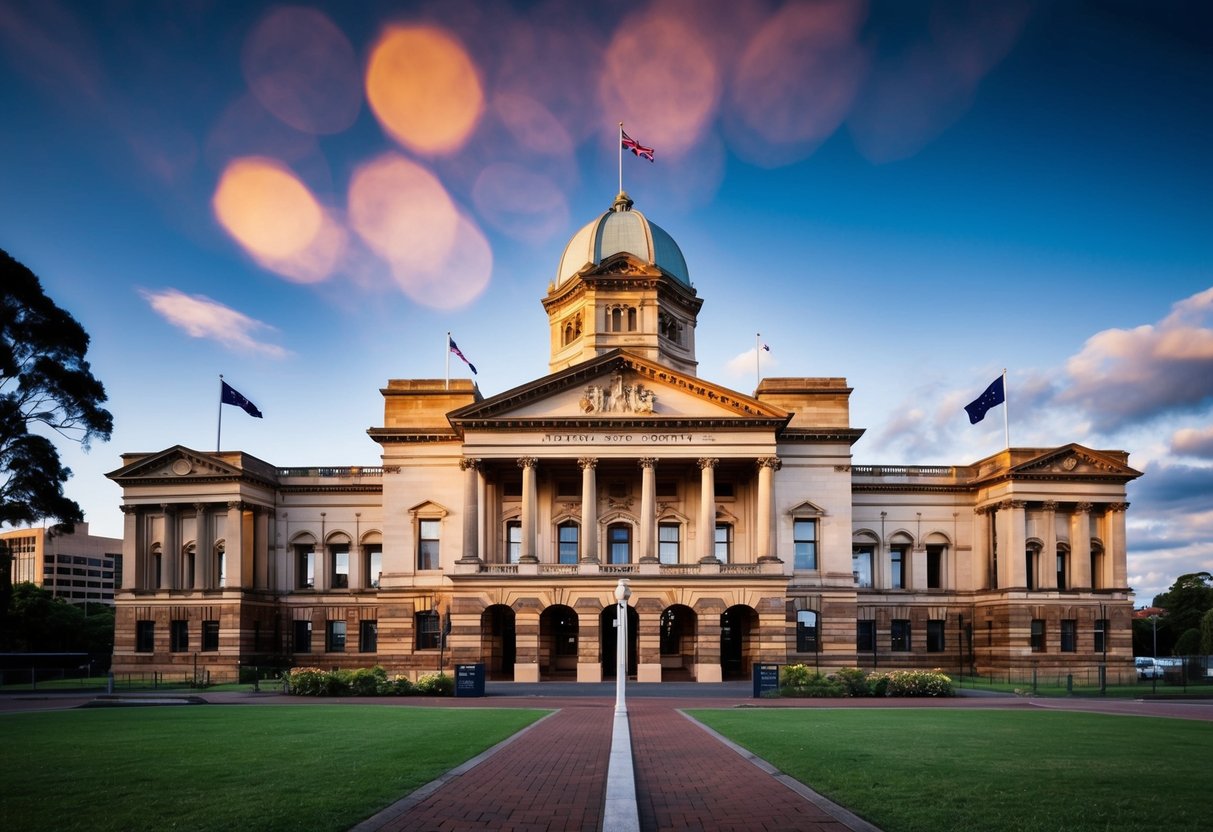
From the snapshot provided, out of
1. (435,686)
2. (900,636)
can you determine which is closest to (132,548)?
(435,686)

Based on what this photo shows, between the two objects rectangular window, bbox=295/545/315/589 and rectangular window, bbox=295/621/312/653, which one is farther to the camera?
rectangular window, bbox=295/545/315/589

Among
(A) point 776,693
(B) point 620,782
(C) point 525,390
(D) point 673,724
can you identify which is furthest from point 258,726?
(C) point 525,390

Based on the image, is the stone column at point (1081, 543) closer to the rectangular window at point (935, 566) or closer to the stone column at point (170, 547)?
the rectangular window at point (935, 566)

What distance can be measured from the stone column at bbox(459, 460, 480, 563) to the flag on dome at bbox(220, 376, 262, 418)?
55.5 feet

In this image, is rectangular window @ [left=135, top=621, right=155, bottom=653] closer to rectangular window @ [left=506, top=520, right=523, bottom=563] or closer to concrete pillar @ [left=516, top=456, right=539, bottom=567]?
rectangular window @ [left=506, top=520, right=523, bottom=563]

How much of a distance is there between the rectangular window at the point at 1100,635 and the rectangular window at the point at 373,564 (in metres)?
48.8

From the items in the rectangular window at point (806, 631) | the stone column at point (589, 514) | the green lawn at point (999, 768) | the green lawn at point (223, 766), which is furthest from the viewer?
the rectangular window at point (806, 631)

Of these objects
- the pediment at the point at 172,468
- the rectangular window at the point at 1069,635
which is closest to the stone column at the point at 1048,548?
the rectangular window at the point at 1069,635

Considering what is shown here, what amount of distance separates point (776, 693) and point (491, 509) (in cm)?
2490

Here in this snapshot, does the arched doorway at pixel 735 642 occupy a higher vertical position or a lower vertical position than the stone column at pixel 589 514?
lower

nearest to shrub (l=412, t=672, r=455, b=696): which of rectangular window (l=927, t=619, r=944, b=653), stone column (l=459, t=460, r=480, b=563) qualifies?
stone column (l=459, t=460, r=480, b=563)

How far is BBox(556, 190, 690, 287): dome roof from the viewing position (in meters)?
72.9

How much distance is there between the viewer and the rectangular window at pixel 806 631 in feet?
203

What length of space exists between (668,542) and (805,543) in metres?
8.77
